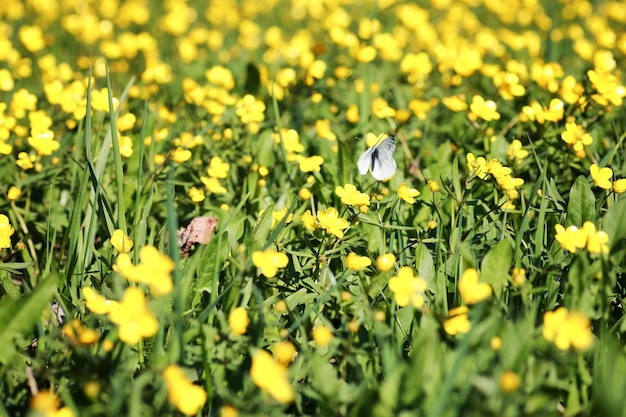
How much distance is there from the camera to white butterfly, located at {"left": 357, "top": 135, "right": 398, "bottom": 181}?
2252 mm

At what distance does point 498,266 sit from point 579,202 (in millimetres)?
455

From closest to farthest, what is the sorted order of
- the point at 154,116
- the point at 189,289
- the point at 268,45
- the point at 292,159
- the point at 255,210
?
the point at 189,289
the point at 255,210
the point at 292,159
the point at 154,116
the point at 268,45

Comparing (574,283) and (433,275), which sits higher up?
(574,283)

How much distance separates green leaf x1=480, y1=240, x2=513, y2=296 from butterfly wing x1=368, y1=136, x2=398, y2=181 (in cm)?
50

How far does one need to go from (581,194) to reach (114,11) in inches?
182

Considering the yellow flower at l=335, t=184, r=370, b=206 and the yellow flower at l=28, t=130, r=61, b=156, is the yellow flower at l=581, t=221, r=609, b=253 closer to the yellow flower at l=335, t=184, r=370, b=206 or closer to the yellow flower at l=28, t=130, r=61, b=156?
the yellow flower at l=335, t=184, r=370, b=206

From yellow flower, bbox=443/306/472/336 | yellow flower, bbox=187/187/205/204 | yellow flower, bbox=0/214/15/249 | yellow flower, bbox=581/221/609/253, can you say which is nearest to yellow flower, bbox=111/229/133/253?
yellow flower, bbox=0/214/15/249

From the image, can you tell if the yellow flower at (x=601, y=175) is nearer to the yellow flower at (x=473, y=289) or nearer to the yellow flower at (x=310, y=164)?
the yellow flower at (x=473, y=289)

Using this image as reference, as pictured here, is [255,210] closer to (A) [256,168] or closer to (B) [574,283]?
(A) [256,168]

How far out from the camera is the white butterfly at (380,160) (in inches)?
88.7

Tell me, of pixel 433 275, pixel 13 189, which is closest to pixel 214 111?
pixel 13 189

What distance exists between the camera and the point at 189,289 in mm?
2012

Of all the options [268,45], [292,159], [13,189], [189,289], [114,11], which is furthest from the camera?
[114,11]

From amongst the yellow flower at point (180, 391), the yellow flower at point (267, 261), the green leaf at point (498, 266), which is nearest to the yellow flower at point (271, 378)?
the yellow flower at point (180, 391)
